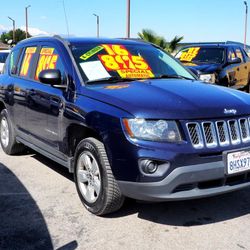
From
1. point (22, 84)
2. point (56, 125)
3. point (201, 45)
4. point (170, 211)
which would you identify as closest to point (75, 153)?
point (56, 125)

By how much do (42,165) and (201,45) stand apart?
23.1 feet

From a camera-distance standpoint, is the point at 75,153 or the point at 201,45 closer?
the point at 75,153

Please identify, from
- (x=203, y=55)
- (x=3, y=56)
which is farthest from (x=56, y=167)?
(x=3, y=56)

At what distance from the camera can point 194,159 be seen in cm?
354

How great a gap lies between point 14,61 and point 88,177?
2.91 meters

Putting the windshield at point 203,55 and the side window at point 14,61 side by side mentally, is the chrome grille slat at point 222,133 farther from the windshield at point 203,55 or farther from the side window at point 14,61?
the windshield at point 203,55

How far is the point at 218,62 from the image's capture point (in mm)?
Result: 10797

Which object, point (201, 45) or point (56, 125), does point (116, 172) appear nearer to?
point (56, 125)

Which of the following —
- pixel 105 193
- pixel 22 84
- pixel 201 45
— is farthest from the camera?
pixel 201 45

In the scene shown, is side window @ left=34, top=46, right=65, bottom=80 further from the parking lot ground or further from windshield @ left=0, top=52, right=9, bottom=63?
windshield @ left=0, top=52, right=9, bottom=63

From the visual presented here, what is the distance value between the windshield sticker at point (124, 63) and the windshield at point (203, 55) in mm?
6272

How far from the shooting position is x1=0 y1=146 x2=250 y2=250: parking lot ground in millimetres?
3584

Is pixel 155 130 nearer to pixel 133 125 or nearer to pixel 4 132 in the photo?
pixel 133 125

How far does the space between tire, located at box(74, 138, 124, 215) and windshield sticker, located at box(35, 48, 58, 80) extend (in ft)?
4.19
